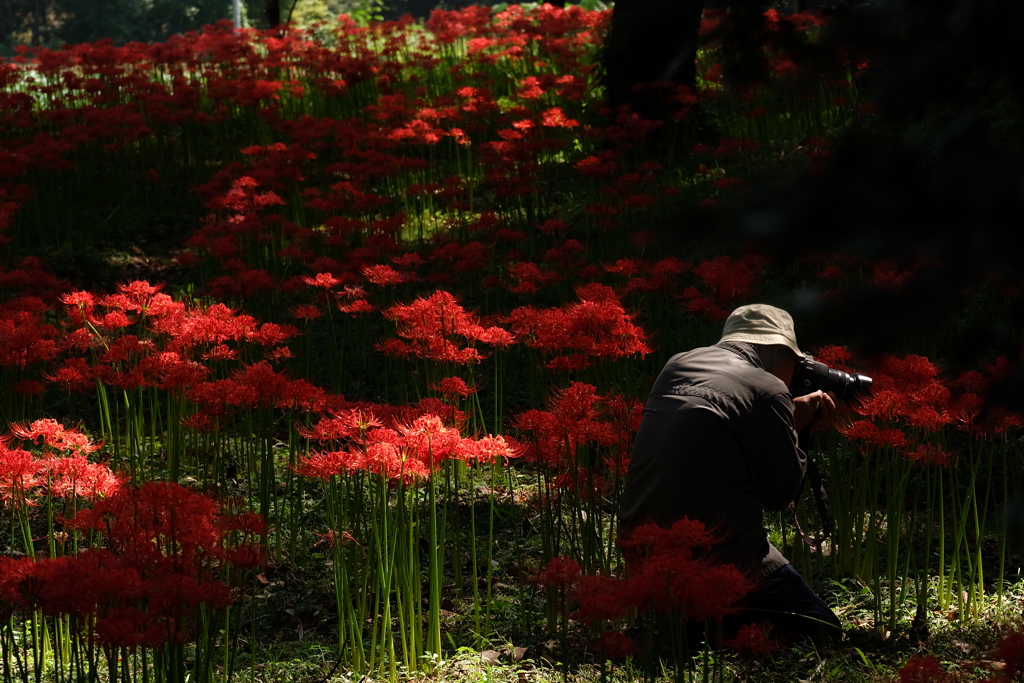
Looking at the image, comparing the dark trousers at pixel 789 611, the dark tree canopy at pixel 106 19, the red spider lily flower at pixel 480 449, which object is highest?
the dark tree canopy at pixel 106 19

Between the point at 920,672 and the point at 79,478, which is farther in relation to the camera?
the point at 79,478

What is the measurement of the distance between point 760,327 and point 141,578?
7.69 feet

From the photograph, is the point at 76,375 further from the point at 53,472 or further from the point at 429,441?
the point at 429,441

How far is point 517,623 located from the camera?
407 centimetres

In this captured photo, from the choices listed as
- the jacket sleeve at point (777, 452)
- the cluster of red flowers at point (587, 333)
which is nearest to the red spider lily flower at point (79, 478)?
the cluster of red flowers at point (587, 333)

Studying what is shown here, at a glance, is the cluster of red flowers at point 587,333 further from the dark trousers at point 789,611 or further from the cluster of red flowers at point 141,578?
the cluster of red flowers at point 141,578

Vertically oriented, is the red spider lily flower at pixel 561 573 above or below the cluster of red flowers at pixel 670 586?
below

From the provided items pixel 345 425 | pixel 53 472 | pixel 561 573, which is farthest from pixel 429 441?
pixel 53 472

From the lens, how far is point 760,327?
12.2ft

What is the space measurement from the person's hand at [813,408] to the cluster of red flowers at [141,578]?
219cm

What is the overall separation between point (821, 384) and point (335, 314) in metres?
5.05

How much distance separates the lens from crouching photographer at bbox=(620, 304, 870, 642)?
11.4 feet

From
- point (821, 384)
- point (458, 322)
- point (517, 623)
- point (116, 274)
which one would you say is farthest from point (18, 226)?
point (821, 384)

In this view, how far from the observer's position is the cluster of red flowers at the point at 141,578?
7.35 feet
